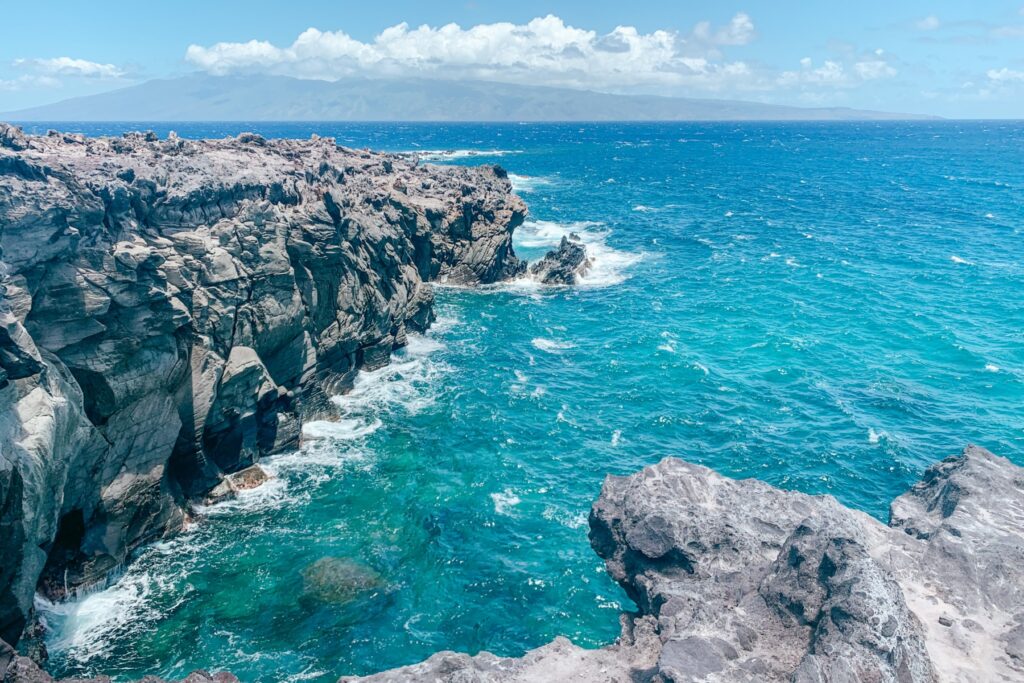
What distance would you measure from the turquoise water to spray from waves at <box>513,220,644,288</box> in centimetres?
80

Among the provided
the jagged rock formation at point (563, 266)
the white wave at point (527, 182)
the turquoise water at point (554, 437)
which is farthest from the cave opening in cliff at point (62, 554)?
the white wave at point (527, 182)

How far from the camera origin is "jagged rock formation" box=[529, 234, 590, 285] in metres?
89.2

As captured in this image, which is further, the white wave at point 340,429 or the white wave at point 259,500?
the white wave at point 340,429

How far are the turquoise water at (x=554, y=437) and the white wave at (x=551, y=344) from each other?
10.9 inches

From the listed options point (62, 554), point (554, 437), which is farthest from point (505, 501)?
point (62, 554)

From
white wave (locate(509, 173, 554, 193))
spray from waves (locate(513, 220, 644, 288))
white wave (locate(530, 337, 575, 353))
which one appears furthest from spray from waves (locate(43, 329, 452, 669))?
white wave (locate(509, 173, 554, 193))

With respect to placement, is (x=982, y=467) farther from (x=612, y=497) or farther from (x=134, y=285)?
(x=134, y=285)

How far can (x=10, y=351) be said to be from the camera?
25281 millimetres

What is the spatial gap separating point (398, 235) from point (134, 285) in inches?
1389

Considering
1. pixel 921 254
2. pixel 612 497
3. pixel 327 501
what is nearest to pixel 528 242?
pixel 921 254

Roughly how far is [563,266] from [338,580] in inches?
2437

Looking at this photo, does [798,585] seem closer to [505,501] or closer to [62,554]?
[505,501]

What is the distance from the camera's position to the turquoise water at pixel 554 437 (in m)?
31.5

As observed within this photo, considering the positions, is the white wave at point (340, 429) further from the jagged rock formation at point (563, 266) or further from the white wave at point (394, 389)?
the jagged rock formation at point (563, 266)
